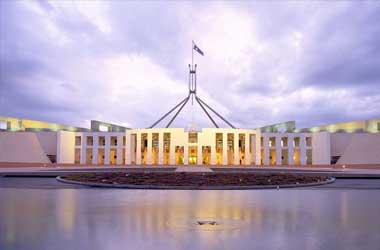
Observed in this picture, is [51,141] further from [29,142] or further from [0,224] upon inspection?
[0,224]

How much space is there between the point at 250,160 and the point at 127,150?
15993 mm

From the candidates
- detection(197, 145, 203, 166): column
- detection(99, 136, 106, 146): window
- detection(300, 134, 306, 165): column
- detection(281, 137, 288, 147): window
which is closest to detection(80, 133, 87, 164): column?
detection(99, 136, 106, 146): window

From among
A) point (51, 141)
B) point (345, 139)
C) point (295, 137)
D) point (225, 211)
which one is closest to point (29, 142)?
point (51, 141)

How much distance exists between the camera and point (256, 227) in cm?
807

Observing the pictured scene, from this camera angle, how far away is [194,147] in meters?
51.6

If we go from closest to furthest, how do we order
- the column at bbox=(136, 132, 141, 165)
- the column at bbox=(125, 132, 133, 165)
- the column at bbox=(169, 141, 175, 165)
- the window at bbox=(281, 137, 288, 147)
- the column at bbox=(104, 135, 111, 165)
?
the column at bbox=(169, 141, 175, 165)
the column at bbox=(136, 132, 141, 165)
the column at bbox=(125, 132, 133, 165)
the column at bbox=(104, 135, 111, 165)
the window at bbox=(281, 137, 288, 147)

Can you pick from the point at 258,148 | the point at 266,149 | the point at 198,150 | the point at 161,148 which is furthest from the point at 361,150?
the point at 161,148

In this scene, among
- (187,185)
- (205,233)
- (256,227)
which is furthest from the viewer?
(187,185)

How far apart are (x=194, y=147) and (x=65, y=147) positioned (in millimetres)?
17135

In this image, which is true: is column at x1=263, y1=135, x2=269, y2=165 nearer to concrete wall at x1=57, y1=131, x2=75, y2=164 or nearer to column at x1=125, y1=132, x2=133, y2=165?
column at x1=125, y1=132, x2=133, y2=165

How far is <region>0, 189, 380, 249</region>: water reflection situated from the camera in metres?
6.70

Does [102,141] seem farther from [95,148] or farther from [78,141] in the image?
[95,148]

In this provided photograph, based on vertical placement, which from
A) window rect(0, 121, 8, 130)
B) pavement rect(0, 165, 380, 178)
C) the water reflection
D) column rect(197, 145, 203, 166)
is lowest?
pavement rect(0, 165, 380, 178)

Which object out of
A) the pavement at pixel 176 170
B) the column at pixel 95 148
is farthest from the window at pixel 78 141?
the pavement at pixel 176 170
